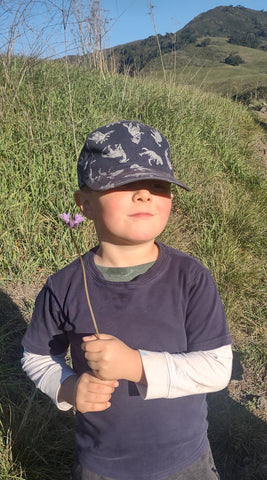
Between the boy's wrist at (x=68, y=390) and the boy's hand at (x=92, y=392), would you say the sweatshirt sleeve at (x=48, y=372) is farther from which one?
the boy's hand at (x=92, y=392)

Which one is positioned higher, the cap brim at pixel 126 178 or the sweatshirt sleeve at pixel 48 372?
the cap brim at pixel 126 178

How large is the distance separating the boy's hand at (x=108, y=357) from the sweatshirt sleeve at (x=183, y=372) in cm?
6

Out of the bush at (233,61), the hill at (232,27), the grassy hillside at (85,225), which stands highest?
the hill at (232,27)

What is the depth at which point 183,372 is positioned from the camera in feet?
3.21

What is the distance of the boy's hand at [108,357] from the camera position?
85 cm

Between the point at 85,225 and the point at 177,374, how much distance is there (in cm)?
185

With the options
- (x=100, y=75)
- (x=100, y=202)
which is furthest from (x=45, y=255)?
(x=100, y=75)

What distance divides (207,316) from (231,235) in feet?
6.99

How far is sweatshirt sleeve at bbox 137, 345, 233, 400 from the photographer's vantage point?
947mm

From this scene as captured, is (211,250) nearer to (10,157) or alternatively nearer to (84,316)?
(10,157)

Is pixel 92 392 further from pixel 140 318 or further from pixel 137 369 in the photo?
pixel 140 318

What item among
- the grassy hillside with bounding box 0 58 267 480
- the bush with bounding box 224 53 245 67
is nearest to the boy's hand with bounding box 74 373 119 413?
the grassy hillside with bounding box 0 58 267 480

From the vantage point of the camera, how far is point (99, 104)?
3863mm

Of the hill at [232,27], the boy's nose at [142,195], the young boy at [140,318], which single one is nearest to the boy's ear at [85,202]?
the young boy at [140,318]
